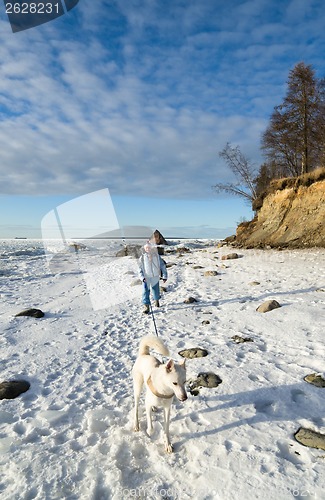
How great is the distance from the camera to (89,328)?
9.00 m

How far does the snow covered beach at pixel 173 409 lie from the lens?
321cm

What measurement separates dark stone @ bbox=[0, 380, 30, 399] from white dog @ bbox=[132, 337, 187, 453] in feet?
8.05

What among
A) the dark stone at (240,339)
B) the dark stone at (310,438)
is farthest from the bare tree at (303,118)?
the dark stone at (310,438)

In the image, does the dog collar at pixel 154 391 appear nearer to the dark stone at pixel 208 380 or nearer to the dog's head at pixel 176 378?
the dog's head at pixel 176 378

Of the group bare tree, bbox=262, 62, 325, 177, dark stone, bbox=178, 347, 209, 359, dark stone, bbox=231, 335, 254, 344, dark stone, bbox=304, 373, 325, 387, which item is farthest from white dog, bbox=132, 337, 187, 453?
bare tree, bbox=262, 62, 325, 177

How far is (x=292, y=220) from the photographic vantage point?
2131cm

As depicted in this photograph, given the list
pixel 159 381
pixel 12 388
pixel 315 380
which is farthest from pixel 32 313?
pixel 315 380

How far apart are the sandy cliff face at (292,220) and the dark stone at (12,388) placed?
1836 centimetres

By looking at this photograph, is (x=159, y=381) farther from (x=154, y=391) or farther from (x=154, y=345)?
(x=154, y=345)

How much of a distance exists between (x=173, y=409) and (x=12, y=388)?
2.96 meters

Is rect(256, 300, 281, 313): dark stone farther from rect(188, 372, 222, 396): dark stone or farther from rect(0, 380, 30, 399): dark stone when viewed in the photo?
rect(0, 380, 30, 399): dark stone

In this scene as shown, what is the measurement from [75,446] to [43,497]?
0.80 metres

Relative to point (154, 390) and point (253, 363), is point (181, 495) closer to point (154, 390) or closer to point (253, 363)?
point (154, 390)

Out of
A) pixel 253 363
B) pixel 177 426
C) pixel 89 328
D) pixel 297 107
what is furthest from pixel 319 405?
pixel 297 107
